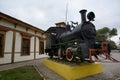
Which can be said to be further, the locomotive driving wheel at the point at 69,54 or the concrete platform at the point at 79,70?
the locomotive driving wheel at the point at 69,54

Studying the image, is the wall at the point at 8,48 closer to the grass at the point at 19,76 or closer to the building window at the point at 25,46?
the building window at the point at 25,46

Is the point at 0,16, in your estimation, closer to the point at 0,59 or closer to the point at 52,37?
the point at 0,59

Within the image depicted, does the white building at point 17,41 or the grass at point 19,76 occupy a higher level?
the white building at point 17,41

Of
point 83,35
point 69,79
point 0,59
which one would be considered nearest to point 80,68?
point 69,79

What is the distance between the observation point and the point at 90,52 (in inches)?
179

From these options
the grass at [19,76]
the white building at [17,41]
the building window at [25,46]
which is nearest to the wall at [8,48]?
the white building at [17,41]

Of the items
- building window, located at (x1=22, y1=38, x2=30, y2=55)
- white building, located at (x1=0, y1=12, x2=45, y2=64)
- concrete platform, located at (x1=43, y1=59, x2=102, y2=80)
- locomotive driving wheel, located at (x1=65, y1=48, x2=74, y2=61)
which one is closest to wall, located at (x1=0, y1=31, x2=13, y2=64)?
white building, located at (x1=0, y1=12, x2=45, y2=64)

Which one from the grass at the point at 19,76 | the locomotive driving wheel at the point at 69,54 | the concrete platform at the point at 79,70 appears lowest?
the grass at the point at 19,76

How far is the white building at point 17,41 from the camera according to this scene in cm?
863

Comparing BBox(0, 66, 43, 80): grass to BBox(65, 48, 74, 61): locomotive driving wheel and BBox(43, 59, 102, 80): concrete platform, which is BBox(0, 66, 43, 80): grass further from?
BBox(65, 48, 74, 61): locomotive driving wheel

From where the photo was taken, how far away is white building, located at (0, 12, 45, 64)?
8633 millimetres

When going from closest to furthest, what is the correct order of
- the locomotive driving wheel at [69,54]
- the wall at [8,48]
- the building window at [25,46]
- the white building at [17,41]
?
the locomotive driving wheel at [69,54]
the white building at [17,41]
the wall at [8,48]
the building window at [25,46]

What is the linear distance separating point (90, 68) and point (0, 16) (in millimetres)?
7078

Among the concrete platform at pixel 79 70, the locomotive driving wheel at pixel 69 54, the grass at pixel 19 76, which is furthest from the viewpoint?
the locomotive driving wheel at pixel 69 54
